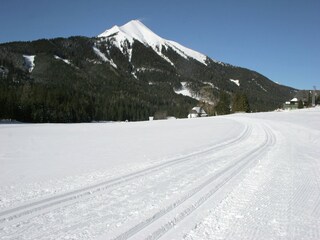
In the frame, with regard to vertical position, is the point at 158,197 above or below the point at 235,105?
below

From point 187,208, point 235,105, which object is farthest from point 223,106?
point 187,208

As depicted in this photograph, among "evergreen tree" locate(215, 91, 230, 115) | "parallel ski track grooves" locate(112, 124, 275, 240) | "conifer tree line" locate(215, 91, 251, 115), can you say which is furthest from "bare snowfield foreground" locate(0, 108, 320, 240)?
"evergreen tree" locate(215, 91, 230, 115)

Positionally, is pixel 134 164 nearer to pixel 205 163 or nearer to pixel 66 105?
pixel 205 163

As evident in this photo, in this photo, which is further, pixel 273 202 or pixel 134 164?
pixel 134 164

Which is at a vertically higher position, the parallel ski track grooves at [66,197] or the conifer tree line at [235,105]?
the conifer tree line at [235,105]

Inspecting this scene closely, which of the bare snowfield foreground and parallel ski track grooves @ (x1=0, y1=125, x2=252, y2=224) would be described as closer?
the bare snowfield foreground

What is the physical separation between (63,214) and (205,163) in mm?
5810

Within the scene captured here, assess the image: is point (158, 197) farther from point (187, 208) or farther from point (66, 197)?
point (66, 197)

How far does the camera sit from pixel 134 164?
10.2 m

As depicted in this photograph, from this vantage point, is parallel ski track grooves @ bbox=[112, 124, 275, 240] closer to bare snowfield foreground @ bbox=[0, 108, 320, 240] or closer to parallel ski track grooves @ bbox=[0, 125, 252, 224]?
bare snowfield foreground @ bbox=[0, 108, 320, 240]

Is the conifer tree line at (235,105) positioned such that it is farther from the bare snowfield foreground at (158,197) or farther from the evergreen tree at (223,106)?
the bare snowfield foreground at (158,197)

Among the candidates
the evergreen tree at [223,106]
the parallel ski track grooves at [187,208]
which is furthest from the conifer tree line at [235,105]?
the parallel ski track grooves at [187,208]

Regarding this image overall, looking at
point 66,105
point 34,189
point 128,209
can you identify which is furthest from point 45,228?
point 66,105

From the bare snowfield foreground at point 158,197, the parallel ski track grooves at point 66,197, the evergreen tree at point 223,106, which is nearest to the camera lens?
the bare snowfield foreground at point 158,197
